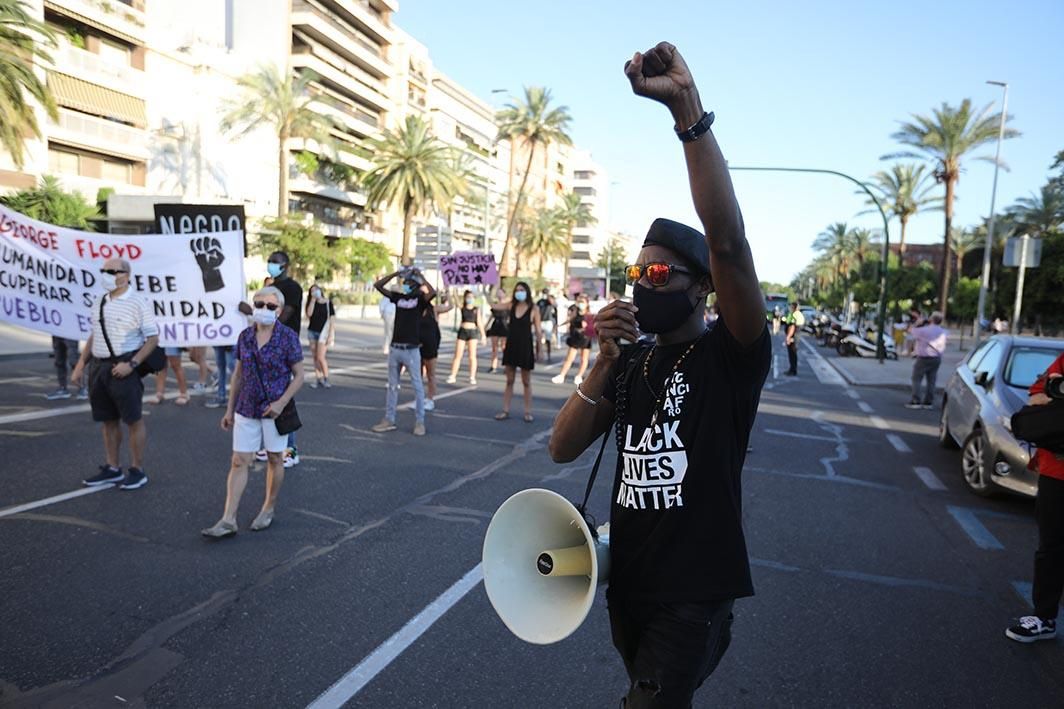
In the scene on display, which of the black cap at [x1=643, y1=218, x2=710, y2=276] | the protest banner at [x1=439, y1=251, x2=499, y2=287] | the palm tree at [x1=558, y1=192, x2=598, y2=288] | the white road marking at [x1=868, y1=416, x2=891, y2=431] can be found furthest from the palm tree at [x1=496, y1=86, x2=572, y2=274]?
the black cap at [x1=643, y1=218, x2=710, y2=276]

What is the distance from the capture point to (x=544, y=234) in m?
67.1

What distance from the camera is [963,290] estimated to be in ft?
174

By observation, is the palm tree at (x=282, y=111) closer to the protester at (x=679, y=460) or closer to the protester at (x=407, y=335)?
the protester at (x=407, y=335)

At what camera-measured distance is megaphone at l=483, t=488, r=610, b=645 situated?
2057mm

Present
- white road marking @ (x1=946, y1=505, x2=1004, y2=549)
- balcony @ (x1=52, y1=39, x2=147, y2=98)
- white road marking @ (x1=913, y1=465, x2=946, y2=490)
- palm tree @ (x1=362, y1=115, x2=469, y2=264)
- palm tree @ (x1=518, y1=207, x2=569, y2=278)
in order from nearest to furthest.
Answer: white road marking @ (x1=946, y1=505, x2=1004, y2=549) → white road marking @ (x1=913, y1=465, x2=946, y2=490) → balcony @ (x1=52, y1=39, x2=147, y2=98) → palm tree @ (x1=362, y1=115, x2=469, y2=264) → palm tree @ (x1=518, y1=207, x2=569, y2=278)

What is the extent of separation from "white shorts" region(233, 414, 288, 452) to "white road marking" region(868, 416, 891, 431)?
9.41 metres

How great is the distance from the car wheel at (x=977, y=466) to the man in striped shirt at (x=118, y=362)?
292 inches

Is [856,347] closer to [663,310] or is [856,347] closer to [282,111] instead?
→ [282,111]

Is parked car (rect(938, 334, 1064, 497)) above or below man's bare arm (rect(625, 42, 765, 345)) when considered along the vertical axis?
below

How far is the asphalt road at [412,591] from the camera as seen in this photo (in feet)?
10.8

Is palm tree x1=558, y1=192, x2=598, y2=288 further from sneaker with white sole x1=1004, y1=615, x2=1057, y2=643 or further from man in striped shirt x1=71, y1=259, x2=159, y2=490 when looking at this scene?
sneaker with white sole x1=1004, y1=615, x2=1057, y2=643

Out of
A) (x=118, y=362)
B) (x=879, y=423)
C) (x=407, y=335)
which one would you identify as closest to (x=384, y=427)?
(x=407, y=335)

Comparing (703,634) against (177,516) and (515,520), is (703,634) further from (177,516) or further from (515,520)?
(177,516)

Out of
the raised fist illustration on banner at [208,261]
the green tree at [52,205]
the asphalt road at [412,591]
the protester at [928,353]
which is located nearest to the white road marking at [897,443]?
the asphalt road at [412,591]
